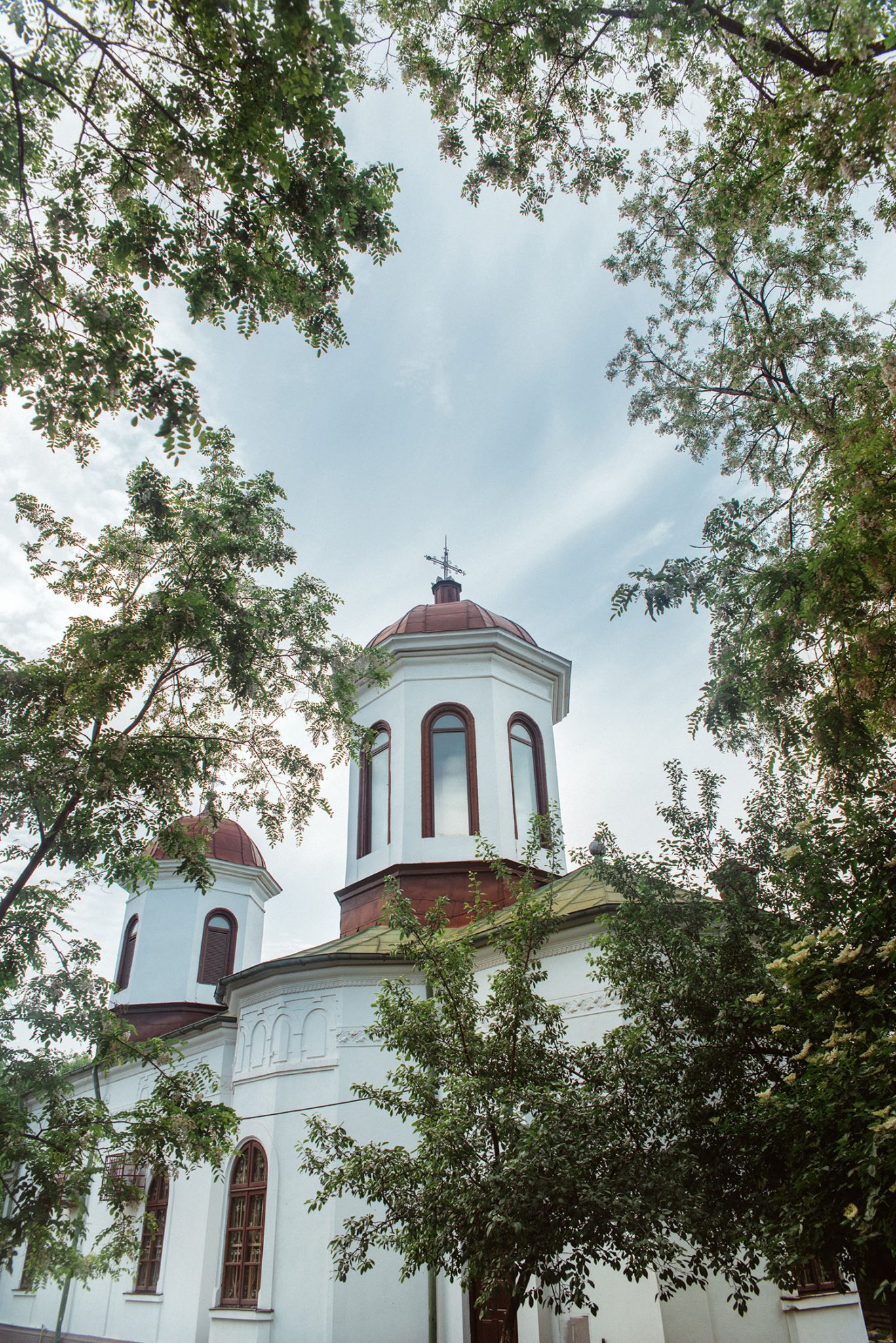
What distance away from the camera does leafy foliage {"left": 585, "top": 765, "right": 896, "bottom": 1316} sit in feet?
16.9

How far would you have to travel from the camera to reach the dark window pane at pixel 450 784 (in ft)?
46.9

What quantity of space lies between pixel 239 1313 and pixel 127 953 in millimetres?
11897

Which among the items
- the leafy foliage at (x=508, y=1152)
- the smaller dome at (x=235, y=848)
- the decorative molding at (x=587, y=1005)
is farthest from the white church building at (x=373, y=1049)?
the smaller dome at (x=235, y=848)

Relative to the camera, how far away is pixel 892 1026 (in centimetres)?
520

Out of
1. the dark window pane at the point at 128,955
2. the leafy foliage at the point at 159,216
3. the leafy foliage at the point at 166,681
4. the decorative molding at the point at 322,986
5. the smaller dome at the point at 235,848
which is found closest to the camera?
the leafy foliage at the point at 159,216

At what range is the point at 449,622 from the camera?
16.1 m

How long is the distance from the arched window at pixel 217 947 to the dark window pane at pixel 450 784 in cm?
933

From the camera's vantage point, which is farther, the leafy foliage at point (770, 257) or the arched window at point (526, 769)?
the arched window at point (526, 769)

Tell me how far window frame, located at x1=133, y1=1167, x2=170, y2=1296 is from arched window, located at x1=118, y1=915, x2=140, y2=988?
6104 mm

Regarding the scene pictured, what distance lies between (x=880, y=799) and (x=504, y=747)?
28.5 feet

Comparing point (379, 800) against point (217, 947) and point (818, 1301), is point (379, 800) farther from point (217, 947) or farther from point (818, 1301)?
point (818, 1301)

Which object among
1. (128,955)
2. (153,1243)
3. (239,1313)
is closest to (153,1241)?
(153,1243)

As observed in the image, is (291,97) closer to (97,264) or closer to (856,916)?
(97,264)

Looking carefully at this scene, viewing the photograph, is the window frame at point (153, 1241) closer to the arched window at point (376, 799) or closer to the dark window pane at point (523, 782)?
the arched window at point (376, 799)
